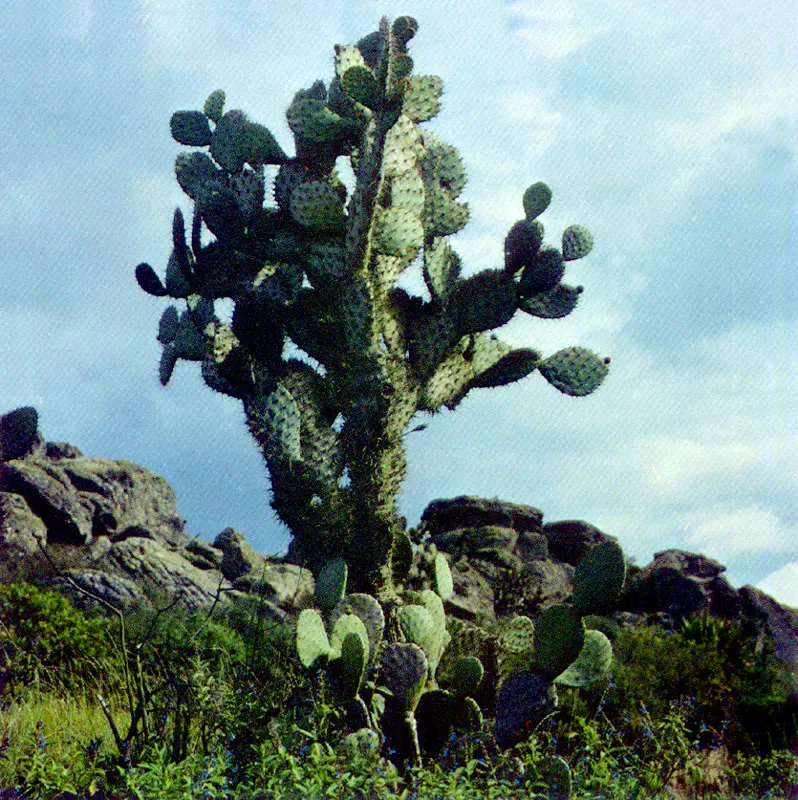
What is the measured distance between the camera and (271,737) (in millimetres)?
5145

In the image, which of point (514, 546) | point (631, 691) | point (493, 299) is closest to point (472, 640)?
point (631, 691)

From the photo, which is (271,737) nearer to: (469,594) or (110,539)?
(469,594)

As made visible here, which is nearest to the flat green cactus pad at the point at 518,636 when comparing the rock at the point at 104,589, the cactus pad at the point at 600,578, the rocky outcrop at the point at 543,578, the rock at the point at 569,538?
the cactus pad at the point at 600,578

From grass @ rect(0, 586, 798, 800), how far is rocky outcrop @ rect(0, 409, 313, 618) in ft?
12.9

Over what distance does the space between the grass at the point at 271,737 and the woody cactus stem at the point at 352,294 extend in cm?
134

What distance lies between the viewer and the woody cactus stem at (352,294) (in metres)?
6.93

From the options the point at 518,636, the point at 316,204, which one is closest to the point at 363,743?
the point at 518,636

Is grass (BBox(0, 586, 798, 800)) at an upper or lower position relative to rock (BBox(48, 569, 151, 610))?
lower

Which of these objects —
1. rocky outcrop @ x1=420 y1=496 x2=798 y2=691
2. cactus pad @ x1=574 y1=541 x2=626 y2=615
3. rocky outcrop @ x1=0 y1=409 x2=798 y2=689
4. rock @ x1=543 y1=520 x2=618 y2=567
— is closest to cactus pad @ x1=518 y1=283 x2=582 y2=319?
cactus pad @ x1=574 y1=541 x2=626 y2=615

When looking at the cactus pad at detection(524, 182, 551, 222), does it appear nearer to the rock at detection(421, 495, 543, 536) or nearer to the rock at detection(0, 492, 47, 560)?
the rock at detection(0, 492, 47, 560)

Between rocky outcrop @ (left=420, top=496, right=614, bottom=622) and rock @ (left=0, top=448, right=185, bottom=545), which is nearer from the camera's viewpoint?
rocky outcrop @ (left=420, top=496, right=614, bottom=622)

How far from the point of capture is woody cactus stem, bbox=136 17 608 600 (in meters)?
6.93

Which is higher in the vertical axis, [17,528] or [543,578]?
[17,528]

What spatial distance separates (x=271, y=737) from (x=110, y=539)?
56.8 feet
